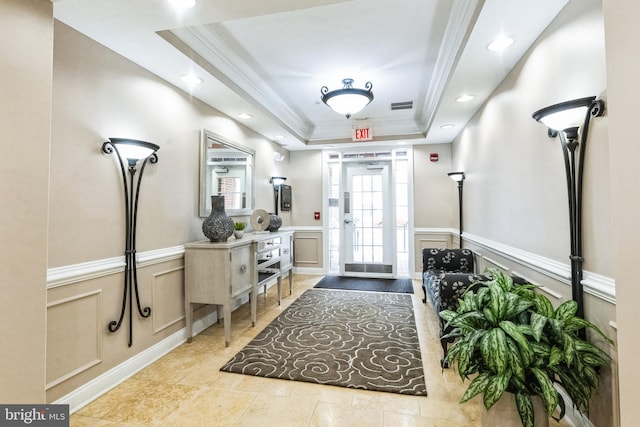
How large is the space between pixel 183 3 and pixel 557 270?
2.74 meters

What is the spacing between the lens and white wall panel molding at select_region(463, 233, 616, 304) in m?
1.43

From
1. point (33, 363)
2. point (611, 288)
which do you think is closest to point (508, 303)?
point (611, 288)

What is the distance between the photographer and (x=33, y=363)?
142 centimetres

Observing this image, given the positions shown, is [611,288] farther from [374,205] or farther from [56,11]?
[374,205]

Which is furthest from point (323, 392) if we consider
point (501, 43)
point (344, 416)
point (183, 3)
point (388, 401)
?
point (501, 43)

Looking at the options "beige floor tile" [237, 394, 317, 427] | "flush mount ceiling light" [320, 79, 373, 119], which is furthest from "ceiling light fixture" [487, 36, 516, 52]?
"beige floor tile" [237, 394, 317, 427]

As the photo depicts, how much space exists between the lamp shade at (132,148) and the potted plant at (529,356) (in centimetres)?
240

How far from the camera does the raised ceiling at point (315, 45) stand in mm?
1819

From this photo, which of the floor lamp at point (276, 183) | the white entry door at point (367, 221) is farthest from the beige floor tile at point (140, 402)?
the white entry door at point (367, 221)

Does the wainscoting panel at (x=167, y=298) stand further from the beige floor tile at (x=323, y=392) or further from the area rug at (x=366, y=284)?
the area rug at (x=366, y=284)

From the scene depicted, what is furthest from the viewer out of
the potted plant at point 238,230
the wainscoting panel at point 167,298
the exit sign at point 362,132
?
the exit sign at point 362,132

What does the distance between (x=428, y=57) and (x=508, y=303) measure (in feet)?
8.18

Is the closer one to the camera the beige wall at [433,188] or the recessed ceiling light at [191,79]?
the recessed ceiling light at [191,79]

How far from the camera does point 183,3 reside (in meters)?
1.72
